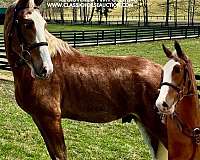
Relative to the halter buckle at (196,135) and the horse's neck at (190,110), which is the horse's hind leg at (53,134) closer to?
the horse's neck at (190,110)

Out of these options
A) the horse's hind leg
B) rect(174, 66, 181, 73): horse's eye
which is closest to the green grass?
the horse's hind leg

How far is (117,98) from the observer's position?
5.78 metres

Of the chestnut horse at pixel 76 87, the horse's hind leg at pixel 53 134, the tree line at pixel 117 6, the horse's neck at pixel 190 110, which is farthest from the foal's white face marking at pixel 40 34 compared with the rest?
the tree line at pixel 117 6

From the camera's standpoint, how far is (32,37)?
15.9 ft

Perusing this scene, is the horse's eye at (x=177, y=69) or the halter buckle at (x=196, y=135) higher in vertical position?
the horse's eye at (x=177, y=69)

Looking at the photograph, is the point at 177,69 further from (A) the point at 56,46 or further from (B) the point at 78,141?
(B) the point at 78,141

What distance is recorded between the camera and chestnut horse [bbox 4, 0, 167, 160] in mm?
5230

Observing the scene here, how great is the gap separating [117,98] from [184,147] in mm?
1262

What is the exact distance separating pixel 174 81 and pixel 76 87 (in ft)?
5.38

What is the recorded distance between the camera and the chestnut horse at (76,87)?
5230 mm

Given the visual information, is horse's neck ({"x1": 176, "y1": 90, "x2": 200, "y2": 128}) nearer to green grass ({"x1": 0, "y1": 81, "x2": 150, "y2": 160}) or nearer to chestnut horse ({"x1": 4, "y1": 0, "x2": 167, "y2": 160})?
chestnut horse ({"x1": 4, "y1": 0, "x2": 167, "y2": 160})

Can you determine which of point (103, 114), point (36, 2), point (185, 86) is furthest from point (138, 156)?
point (36, 2)

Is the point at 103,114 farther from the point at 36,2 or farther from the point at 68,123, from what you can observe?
the point at 68,123

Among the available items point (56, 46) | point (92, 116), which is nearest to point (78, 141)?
point (92, 116)
